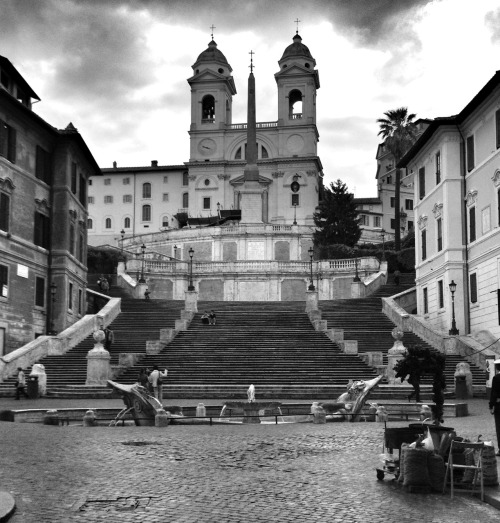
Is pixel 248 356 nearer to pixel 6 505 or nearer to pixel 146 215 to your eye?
pixel 6 505

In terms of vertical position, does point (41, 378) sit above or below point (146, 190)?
below

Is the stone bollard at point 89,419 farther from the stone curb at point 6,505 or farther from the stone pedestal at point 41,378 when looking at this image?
the stone curb at point 6,505

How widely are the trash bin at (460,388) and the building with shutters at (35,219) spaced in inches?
787

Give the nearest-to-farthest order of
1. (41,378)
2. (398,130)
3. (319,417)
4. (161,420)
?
(161,420) → (319,417) → (41,378) → (398,130)

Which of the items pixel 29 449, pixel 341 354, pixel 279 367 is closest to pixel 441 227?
pixel 341 354

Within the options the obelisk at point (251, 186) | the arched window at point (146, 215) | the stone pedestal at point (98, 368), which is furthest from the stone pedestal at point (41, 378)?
the arched window at point (146, 215)

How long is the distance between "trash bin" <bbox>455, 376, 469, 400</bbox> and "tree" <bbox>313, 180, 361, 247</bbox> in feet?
170

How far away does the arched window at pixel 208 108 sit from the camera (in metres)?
116

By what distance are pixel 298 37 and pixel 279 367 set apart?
296ft

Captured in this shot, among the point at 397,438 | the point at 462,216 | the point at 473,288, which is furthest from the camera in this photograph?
the point at 462,216

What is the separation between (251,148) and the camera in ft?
301

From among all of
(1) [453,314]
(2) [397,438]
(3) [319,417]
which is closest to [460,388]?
(1) [453,314]

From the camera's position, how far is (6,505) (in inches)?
374

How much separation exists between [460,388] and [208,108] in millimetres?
91226
